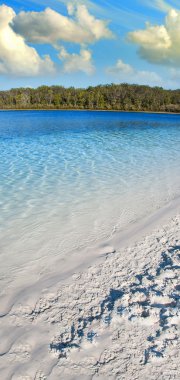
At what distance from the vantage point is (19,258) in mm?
6551

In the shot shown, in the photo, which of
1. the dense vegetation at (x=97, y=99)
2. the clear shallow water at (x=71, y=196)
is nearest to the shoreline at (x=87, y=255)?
the clear shallow water at (x=71, y=196)

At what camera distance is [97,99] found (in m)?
130

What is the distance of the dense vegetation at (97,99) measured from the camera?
12531 centimetres

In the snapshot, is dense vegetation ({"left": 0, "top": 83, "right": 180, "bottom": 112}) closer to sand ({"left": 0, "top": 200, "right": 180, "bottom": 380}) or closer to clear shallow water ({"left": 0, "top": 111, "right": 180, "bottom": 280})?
clear shallow water ({"left": 0, "top": 111, "right": 180, "bottom": 280})

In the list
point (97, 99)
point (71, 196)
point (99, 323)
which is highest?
point (97, 99)

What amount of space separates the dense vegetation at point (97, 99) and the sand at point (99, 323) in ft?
399

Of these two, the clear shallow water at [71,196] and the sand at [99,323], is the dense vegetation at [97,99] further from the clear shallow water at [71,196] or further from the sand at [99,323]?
the sand at [99,323]

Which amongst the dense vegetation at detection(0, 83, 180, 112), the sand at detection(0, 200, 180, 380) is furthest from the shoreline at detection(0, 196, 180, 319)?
the dense vegetation at detection(0, 83, 180, 112)

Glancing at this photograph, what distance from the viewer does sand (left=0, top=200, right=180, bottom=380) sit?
3584 mm

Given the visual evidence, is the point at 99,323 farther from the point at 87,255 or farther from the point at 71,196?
the point at 71,196

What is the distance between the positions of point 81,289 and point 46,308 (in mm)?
746

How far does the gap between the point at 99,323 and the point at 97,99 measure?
133081mm

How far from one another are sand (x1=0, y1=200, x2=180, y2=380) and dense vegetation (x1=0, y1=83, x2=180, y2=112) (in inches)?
4791

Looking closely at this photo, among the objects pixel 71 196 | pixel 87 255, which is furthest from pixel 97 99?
pixel 87 255
